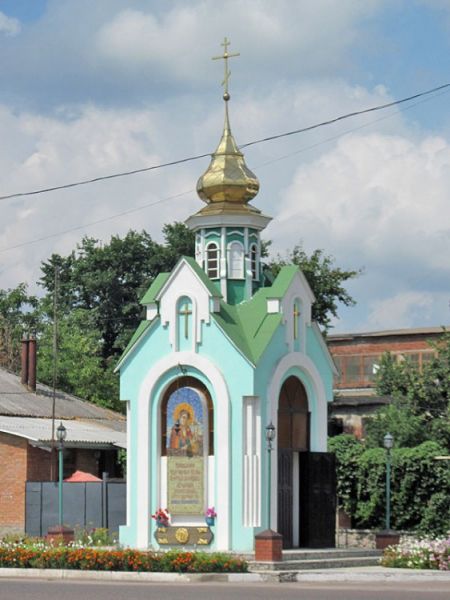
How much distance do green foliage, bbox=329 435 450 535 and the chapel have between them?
209 inches

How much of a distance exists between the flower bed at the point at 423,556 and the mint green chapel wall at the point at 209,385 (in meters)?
3.12

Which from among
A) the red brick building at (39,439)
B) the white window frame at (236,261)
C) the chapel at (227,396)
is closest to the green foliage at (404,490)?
the chapel at (227,396)

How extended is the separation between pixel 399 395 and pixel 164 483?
539 inches

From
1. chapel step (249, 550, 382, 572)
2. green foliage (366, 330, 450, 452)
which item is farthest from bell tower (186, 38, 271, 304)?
green foliage (366, 330, 450, 452)

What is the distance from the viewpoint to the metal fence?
37.8 m

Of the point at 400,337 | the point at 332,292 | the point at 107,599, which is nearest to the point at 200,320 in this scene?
the point at 107,599

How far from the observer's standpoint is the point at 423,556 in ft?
87.1

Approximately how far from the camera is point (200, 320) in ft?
96.2

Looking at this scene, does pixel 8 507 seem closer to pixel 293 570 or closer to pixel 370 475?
pixel 370 475

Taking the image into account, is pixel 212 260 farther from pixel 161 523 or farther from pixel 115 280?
pixel 115 280

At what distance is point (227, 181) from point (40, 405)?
17723 millimetres

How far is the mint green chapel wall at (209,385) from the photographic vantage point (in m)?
28.4

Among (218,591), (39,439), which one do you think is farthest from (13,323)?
Result: (218,591)

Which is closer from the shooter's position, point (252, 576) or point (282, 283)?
point (252, 576)
